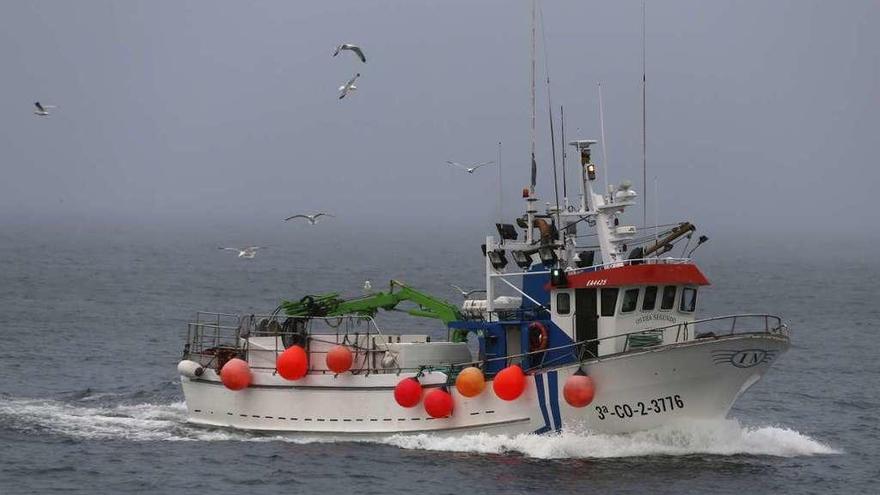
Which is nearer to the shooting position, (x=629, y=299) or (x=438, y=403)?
(x=438, y=403)

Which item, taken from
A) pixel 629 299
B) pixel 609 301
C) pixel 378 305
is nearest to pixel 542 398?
pixel 609 301

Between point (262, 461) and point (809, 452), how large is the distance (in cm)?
1257

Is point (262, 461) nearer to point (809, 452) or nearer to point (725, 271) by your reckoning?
point (809, 452)

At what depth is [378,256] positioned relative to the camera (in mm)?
135375

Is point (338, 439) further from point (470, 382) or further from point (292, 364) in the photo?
point (470, 382)

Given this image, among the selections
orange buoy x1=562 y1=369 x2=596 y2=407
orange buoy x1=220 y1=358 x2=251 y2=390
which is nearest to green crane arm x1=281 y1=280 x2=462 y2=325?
orange buoy x1=220 y1=358 x2=251 y2=390

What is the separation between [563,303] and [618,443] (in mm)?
3439

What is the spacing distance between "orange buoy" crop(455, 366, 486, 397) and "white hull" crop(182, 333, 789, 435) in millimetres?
422

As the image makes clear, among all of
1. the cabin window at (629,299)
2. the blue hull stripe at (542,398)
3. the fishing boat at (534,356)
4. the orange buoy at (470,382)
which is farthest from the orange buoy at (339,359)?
the cabin window at (629,299)

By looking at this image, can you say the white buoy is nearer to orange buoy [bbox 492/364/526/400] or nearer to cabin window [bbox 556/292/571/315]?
orange buoy [bbox 492/364/526/400]

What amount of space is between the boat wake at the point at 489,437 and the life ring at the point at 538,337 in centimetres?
218

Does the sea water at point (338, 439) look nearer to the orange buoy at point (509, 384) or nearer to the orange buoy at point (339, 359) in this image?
the orange buoy at point (509, 384)

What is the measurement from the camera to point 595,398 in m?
33.7

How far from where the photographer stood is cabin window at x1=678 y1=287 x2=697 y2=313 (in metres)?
35.0
